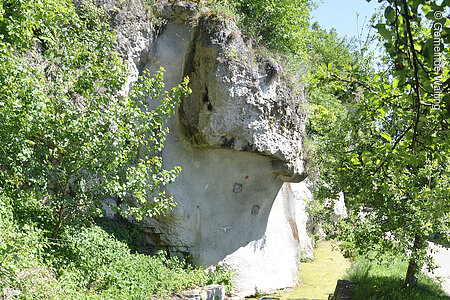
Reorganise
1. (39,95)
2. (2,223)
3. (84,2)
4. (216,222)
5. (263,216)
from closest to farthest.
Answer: (2,223) → (39,95) → (84,2) → (216,222) → (263,216)

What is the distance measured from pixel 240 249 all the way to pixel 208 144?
10.0ft

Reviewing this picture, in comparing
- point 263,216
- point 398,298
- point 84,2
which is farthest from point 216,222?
point 84,2

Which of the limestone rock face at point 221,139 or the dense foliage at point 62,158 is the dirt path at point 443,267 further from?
the dense foliage at point 62,158

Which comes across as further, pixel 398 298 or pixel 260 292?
pixel 260 292

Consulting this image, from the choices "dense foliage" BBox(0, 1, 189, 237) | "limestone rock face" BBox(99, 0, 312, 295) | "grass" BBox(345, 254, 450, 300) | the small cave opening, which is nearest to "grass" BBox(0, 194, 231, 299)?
"dense foliage" BBox(0, 1, 189, 237)

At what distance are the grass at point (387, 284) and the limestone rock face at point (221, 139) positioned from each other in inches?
88.9

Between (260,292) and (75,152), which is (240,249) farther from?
(75,152)

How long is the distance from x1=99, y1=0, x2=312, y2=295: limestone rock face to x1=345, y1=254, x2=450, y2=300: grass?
2259 millimetres

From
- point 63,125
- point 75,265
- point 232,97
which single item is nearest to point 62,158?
point 63,125

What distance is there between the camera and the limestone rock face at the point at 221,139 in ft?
32.1

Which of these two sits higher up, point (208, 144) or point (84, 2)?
point (84, 2)

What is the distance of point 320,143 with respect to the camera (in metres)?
10.3

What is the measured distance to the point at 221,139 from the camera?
9.91 meters

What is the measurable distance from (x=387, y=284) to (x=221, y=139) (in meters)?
5.33
